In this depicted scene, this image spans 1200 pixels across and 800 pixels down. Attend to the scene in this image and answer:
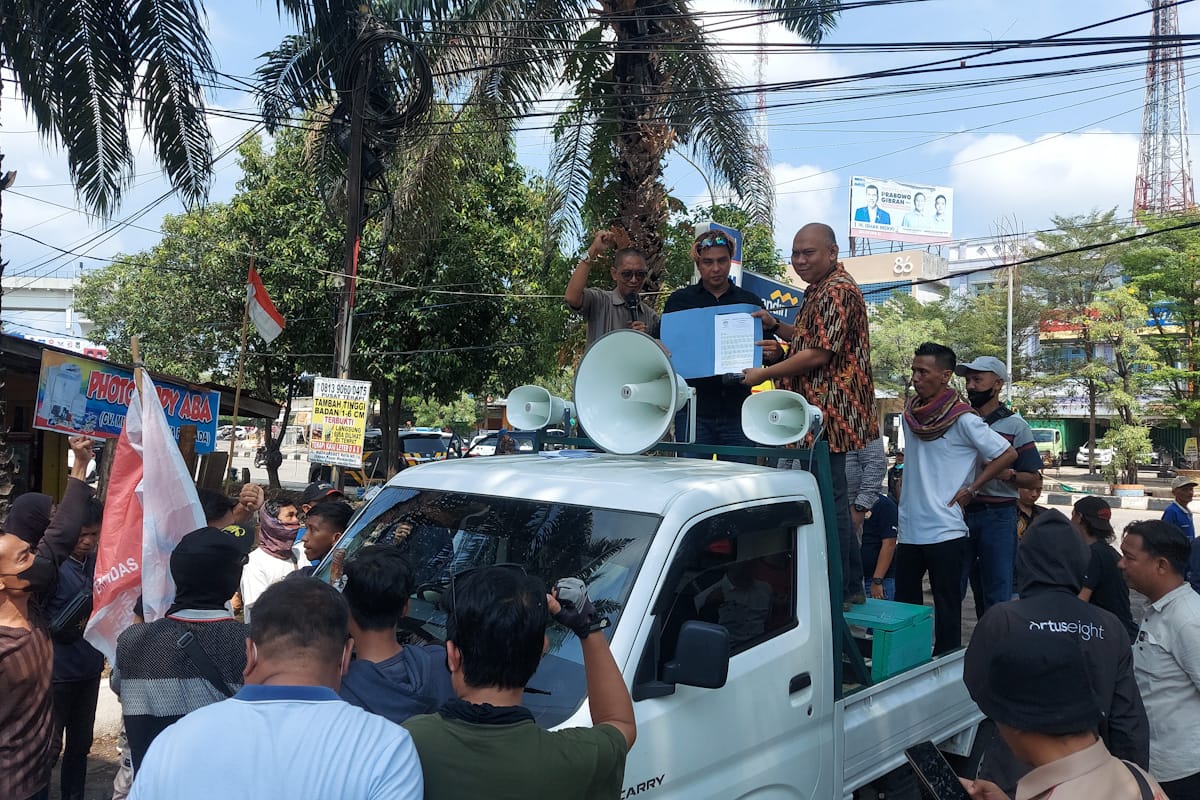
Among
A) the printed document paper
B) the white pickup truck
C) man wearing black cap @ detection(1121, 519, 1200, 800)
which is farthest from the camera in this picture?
the printed document paper

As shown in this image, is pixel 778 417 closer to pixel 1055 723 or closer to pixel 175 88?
pixel 1055 723

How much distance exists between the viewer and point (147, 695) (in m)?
2.69

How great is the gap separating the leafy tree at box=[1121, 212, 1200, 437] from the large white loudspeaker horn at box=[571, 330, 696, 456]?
28.1 m

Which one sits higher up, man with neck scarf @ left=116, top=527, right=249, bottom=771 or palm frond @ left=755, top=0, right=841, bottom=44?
palm frond @ left=755, top=0, right=841, bottom=44

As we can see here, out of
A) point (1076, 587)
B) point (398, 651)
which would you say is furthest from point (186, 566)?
point (1076, 587)

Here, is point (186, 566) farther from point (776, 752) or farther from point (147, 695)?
point (776, 752)

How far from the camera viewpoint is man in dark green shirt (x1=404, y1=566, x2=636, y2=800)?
1825 mm

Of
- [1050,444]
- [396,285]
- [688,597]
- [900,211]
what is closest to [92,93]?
[688,597]

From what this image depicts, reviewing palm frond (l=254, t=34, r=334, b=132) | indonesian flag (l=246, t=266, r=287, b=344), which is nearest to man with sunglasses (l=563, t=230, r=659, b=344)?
indonesian flag (l=246, t=266, r=287, b=344)

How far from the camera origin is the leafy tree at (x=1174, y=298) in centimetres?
2702

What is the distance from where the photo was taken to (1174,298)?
2798 cm

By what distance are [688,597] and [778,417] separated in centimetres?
92

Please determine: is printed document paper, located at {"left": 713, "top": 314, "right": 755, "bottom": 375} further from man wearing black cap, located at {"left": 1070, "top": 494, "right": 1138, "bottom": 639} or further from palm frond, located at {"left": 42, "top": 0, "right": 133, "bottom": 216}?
palm frond, located at {"left": 42, "top": 0, "right": 133, "bottom": 216}

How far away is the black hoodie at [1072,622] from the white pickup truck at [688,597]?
0.61 metres
